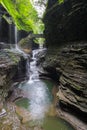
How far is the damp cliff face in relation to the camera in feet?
21.9

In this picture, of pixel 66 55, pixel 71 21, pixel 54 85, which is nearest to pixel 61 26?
pixel 71 21

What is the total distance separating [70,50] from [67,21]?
2.22 m

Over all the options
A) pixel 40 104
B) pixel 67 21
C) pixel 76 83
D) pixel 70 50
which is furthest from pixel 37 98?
pixel 67 21

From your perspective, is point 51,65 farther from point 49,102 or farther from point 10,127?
point 10,127

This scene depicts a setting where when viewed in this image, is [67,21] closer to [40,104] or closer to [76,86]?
[76,86]

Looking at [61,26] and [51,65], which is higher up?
[61,26]

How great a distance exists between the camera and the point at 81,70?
300 inches

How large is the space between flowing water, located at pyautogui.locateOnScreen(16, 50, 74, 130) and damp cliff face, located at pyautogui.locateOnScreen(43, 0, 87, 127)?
76cm

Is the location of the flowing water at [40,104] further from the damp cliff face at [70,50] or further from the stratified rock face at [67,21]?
the stratified rock face at [67,21]

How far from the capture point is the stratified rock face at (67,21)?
30.2 ft

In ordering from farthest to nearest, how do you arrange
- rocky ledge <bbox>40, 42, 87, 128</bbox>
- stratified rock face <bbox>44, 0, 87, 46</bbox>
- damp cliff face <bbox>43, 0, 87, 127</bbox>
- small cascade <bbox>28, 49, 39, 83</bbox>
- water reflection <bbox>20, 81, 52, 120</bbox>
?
small cascade <bbox>28, 49, 39, 83</bbox>
stratified rock face <bbox>44, 0, 87, 46</bbox>
water reflection <bbox>20, 81, 52, 120</bbox>
damp cliff face <bbox>43, 0, 87, 127</bbox>
rocky ledge <bbox>40, 42, 87, 128</bbox>

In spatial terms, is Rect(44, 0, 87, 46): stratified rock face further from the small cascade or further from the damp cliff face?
the small cascade

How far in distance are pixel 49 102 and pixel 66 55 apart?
10.9ft

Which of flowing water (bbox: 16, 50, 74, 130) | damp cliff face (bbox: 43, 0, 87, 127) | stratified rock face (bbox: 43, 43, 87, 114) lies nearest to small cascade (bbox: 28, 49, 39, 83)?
flowing water (bbox: 16, 50, 74, 130)
